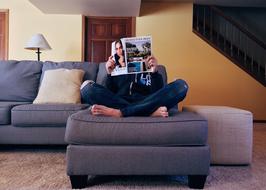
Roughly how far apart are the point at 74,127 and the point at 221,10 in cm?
464

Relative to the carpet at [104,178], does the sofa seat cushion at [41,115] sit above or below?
above

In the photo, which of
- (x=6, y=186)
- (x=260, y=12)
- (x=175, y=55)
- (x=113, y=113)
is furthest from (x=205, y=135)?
(x=260, y=12)

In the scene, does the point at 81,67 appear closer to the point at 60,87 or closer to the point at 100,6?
the point at 60,87

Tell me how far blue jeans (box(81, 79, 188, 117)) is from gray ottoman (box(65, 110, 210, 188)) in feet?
0.50

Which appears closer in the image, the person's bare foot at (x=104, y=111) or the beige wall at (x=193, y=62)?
the person's bare foot at (x=104, y=111)

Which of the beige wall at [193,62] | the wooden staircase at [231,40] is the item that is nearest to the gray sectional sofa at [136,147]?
the beige wall at [193,62]

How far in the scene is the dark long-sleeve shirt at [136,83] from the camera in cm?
195

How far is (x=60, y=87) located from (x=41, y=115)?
0.44 metres

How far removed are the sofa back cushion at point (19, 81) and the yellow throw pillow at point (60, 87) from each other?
18cm

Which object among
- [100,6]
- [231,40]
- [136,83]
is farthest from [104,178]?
[231,40]

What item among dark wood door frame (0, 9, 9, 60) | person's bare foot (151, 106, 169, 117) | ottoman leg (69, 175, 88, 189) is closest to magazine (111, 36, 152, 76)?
person's bare foot (151, 106, 169, 117)

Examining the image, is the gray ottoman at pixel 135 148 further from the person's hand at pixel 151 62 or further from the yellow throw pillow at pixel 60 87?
the yellow throw pillow at pixel 60 87

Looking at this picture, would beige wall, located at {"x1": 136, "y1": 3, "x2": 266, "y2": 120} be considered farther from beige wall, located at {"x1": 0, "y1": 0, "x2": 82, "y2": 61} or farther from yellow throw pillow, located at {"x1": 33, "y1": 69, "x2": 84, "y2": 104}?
yellow throw pillow, located at {"x1": 33, "y1": 69, "x2": 84, "y2": 104}

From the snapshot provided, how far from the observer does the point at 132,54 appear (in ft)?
5.88
